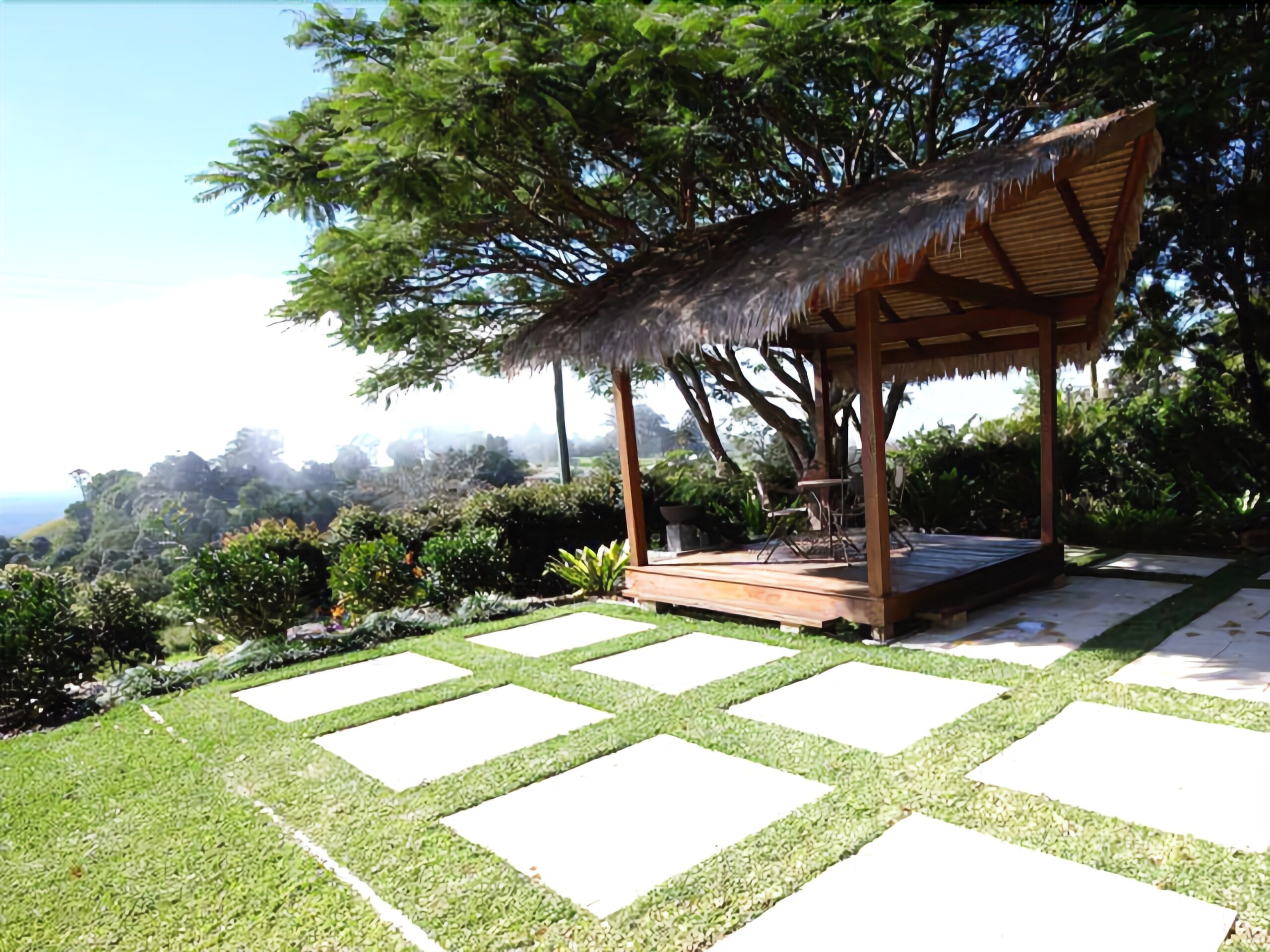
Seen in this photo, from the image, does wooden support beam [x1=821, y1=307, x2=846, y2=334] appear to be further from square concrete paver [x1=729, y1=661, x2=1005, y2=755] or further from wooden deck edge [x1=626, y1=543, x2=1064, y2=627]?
square concrete paver [x1=729, y1=661, x2=1005, y2=755]

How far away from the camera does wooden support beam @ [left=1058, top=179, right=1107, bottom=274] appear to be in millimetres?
5910

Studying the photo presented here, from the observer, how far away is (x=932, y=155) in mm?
9117

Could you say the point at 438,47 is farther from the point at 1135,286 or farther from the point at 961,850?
the point at 1135,286

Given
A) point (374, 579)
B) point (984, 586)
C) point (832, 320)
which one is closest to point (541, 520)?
point (374, 579)

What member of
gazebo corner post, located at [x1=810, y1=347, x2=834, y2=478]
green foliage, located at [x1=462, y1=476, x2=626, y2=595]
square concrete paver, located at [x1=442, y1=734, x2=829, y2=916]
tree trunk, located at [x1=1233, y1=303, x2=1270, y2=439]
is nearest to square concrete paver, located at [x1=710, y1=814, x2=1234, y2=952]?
square concrete paver, located at [x1=442, y1=734, x2=829, y2=916]

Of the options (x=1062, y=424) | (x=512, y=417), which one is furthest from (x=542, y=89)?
(x=512, y=417)

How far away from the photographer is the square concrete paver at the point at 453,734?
13.1ft

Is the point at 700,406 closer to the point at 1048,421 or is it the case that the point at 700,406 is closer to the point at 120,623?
the point at 1048,421

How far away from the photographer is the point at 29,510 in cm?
967

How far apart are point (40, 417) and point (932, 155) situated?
14.7 meters

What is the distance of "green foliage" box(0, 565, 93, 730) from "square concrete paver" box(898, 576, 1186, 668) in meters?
6.08

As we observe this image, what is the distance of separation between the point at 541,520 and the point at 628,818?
656cm

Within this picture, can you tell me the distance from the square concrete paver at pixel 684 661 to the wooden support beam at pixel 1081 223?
12.9 feet

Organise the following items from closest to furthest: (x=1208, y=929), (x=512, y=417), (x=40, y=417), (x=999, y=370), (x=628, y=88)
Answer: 1. (x=1208, y=929)
2. (x=628, y=88)
3. (x=999, y=370)
4. (x=40, y=417)
5. (x=512, y=417)
